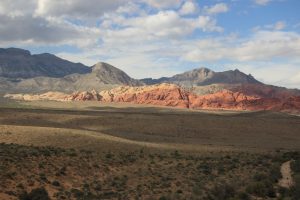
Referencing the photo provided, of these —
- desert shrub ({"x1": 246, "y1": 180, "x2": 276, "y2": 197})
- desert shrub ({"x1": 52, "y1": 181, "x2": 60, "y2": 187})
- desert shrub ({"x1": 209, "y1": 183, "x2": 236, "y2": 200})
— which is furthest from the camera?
desert shrub ({"x1": 52, "y1": 181, "x2": 60, "y2": 187})

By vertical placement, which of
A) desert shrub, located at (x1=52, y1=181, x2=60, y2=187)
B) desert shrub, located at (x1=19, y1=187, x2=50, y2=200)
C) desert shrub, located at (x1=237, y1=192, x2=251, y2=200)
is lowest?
desert shrub, located at (x1=52, y1=181, x2=60, y2=187)

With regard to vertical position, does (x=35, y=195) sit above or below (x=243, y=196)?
below

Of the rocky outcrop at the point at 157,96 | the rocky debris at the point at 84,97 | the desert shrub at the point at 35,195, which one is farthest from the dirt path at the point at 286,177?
the rocky debris at the point at 84,97

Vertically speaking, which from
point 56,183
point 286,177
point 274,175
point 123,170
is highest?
point 274,175

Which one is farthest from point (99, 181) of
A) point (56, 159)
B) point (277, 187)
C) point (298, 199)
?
point (298, 199)

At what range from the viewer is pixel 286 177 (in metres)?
31.0

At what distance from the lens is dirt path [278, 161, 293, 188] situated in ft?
90.8

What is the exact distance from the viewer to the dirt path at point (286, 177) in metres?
27.7

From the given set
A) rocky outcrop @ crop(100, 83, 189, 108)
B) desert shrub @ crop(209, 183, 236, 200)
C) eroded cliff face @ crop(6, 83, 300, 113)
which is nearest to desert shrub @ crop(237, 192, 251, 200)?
desert shrub @ crop(209, 183, 236, 200)

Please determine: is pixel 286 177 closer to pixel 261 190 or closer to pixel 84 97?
pixel 261 190

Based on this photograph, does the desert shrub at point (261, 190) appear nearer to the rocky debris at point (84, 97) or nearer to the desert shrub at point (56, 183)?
the desert shrub at point (56, 183)

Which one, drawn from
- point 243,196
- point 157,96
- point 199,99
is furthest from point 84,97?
point 243,196

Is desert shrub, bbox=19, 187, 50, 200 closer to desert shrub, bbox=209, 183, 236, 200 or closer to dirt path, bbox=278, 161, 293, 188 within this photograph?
desert shrub, bbox=209, 183, 236, 200

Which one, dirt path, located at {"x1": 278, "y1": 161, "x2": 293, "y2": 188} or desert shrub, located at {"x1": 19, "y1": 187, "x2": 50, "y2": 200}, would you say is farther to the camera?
dirt path, located at {"x1": 278, "y1": 161, "x2": 293, "y2": 188}
